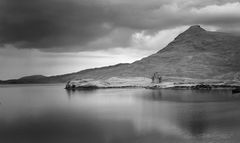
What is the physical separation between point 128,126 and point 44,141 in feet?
45.6

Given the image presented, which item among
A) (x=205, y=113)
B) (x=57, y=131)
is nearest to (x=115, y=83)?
(x=205, y=113)

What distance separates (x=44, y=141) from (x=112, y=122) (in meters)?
15.7

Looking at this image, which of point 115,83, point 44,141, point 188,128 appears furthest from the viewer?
point 115,83

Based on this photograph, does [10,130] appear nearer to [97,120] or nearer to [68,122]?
[68,122]

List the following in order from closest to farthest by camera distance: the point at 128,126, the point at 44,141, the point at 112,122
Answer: the point at 44,141 → the point at 128,126 → the point at 112,122

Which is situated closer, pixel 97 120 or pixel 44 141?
pixel 44 141

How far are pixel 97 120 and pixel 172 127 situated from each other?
16116 millimetres

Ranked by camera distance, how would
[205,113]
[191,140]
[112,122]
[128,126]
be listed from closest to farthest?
1. [191,140]
2. [128,126]
3. [112,122]
4. [205,113]

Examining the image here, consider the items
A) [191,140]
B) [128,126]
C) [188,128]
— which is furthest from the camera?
[128,126]

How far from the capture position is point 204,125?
46406mm

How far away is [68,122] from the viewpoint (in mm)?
54625

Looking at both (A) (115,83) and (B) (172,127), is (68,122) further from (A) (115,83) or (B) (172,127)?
(A) (115,83)

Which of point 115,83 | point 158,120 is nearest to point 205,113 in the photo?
point 158,120

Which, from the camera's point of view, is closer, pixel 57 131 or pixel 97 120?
pixel 57 131
